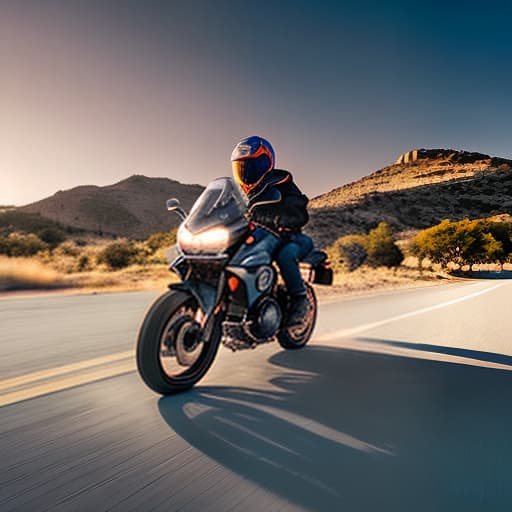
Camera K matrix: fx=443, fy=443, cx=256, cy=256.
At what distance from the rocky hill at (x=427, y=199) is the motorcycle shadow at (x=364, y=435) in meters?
44.8

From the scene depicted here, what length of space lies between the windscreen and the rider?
0.17 meters

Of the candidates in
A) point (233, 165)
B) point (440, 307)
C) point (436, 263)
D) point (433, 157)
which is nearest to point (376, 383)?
point (233, 165)

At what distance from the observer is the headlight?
3.30 meters

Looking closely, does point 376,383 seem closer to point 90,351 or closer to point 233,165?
point 233,165

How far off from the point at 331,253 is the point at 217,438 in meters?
28.3

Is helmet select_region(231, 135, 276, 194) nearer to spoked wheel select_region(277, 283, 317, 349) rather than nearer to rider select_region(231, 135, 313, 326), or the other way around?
rider select_region(231, 135, 313, 326)

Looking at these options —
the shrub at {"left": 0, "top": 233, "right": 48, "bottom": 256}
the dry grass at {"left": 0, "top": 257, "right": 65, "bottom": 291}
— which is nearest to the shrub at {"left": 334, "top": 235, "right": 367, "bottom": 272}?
the shrub at {"left": 0, "top": 233, "right": 48, "bottom": 256}

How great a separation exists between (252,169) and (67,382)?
2293 millimetres

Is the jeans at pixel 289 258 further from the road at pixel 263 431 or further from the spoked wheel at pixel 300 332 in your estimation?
the road at pixel 263 431

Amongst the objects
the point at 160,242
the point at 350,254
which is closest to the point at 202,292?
the point at 350,254

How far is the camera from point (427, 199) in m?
62.3

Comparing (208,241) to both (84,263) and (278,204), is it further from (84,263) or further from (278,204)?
(84,263)

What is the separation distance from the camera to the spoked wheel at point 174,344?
9.78ft

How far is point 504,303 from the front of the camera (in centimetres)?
960
